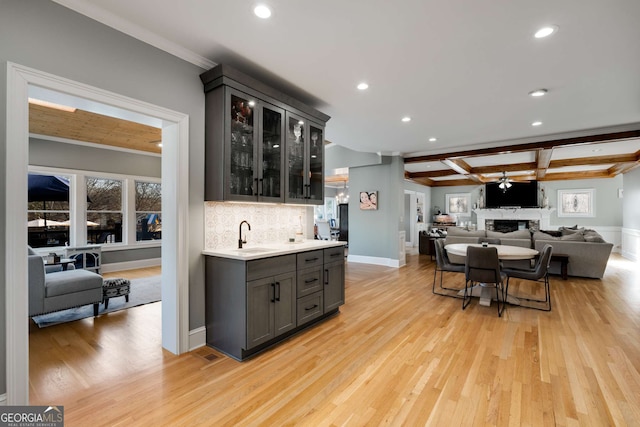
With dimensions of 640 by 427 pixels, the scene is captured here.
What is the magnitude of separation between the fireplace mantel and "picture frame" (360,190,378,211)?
6481 millimetres

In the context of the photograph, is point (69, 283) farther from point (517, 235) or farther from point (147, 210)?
point (517, 235)

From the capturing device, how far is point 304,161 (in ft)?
11.5

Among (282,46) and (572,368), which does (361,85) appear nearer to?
(282,46)

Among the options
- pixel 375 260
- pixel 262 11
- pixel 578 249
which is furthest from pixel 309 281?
pixel 578 249

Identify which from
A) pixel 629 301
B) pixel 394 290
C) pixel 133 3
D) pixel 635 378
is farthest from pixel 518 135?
pixel 133 3

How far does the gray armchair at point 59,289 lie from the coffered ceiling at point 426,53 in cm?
281

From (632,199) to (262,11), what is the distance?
1073 cm

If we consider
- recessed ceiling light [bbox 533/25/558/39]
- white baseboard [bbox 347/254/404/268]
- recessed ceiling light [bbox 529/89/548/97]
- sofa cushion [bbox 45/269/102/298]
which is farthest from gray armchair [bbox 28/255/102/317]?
recessed ceiling light [bbox 529/89/548/97]

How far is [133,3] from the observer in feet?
6.57

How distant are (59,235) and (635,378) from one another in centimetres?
860

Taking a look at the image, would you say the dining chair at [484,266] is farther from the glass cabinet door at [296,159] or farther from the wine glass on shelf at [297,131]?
the wine glass on shelf at [297,131]

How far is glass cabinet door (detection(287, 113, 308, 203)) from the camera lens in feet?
10.9

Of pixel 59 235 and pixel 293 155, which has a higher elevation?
pixel 293 155

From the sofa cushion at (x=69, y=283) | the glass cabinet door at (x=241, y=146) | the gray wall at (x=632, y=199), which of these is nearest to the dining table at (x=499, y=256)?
the glass cabinet door at (x=241, y=146)
